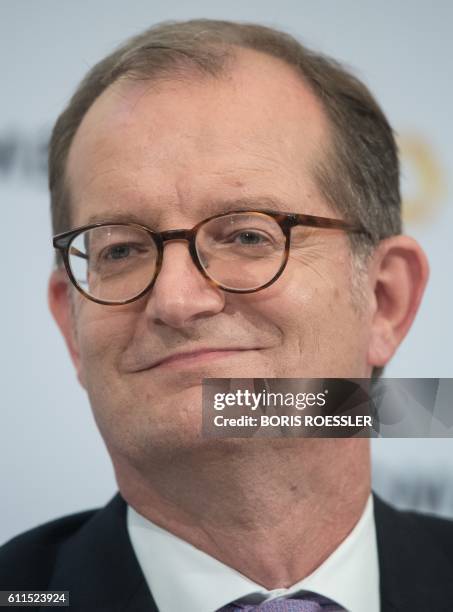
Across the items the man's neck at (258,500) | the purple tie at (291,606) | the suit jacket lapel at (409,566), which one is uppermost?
the man's neck at (258,500)

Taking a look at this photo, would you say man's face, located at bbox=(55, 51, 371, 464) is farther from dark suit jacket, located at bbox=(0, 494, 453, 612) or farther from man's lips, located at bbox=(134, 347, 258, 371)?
dark suit jacket, located at bbox=(0, 494, 453, 612)

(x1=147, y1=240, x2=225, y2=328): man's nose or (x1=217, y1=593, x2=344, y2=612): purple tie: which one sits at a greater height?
(x1=147, y1=240, x2=225, y2=328): man's nose

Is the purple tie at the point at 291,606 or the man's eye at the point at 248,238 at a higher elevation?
the man's eye at the point at 248,238

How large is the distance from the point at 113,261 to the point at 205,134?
0.82ft

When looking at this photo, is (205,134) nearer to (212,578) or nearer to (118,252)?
(118,252)

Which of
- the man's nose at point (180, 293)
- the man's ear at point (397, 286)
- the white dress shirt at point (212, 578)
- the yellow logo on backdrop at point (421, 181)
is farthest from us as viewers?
the yellow logo on backdrop at point (421, 181)

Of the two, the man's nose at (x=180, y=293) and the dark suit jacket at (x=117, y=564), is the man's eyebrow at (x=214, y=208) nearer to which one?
the man's nose at (x=180, y=293)

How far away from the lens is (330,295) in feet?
4.16

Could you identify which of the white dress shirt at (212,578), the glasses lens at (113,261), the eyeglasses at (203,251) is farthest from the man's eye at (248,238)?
the white dress shirt at (212,578)

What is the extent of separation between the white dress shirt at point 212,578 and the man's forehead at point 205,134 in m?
0.58

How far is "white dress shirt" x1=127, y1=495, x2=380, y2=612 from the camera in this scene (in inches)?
49.4

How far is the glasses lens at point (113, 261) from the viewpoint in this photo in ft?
4.05

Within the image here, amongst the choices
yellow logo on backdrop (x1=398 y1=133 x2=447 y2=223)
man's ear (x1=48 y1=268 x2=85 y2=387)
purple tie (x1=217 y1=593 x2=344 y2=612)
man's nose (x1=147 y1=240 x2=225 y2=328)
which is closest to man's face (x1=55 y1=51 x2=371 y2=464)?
man's nose (x1=147 y1=240 x2=225 y2=328)

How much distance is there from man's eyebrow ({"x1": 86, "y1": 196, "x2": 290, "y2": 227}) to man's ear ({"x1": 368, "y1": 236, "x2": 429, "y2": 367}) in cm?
27
